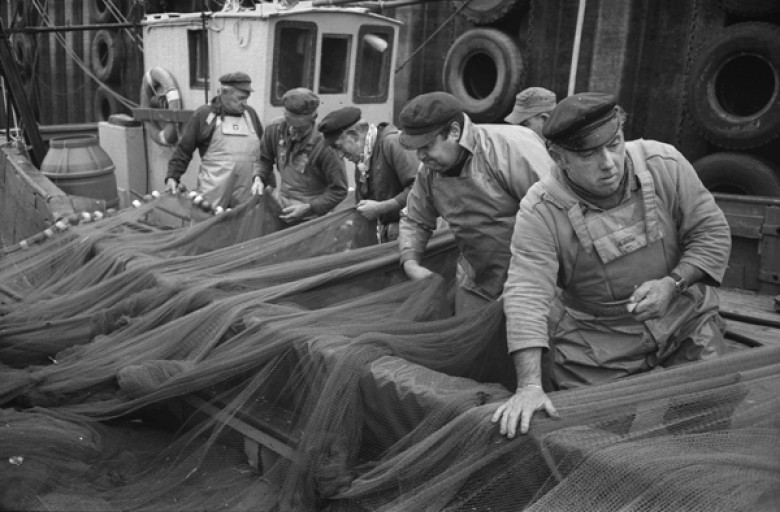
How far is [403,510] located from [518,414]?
0.47 meters

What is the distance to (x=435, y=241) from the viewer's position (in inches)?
192

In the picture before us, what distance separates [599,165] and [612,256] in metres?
0.39

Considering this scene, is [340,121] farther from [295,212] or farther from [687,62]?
[687,62]

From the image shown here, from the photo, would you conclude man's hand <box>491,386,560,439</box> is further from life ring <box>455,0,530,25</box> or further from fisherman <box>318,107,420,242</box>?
life ring <box>455,0,530,25</box>

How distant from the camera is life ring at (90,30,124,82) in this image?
55.6 ft

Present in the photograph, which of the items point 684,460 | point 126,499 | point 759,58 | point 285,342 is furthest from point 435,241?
point 759,58

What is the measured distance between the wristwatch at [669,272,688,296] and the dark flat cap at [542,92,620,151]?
58 centimetres

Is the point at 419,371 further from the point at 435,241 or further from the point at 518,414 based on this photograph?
the point at 435,241

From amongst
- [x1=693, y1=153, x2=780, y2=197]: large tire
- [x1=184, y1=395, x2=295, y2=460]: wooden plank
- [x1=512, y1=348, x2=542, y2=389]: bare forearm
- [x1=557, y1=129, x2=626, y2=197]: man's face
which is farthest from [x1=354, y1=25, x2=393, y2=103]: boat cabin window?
[x1=512, y1=348, x2=542, y2=389]: bare forearm

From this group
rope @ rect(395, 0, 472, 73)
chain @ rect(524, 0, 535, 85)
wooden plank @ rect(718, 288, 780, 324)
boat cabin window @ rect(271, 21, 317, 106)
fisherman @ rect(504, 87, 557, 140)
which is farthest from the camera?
rope @ rect(395, 0, 472, 73)

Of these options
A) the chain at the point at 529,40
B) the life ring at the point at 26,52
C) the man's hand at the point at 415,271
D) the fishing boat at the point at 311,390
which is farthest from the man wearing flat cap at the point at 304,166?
the life ring at the point at 26,52

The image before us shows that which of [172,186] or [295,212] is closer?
[295,212]

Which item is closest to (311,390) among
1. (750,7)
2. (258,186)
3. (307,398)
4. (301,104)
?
(307,398)

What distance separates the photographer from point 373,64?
385 inches
